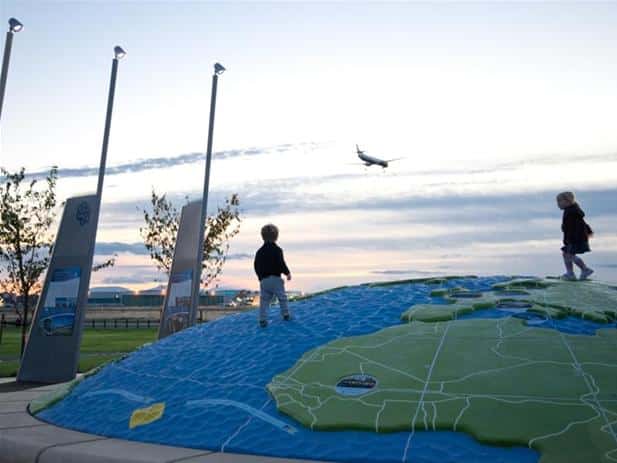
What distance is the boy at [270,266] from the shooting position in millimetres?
10602

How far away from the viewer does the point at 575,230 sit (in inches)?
486

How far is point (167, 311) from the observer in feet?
70.0

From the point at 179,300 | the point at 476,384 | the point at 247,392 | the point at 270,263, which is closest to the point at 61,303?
the point at 179,300

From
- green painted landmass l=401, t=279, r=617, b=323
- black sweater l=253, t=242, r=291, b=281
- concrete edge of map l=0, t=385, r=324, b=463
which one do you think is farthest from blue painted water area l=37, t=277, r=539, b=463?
black sweater l=253, t=242, r=291, b=281

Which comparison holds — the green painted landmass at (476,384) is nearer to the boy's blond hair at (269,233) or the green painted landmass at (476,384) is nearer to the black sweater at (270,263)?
the black sweater at (270,263)

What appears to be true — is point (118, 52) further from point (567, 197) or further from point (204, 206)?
point (567, 197)

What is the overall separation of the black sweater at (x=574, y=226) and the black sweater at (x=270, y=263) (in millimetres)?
5245

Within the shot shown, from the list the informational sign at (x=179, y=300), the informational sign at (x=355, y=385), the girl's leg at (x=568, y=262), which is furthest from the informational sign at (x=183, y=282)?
the informational sign at (x=355, y=385)

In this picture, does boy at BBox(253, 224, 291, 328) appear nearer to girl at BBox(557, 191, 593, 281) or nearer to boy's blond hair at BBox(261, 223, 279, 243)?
boy's blond hair at BBox(261, 223, 279, 243)

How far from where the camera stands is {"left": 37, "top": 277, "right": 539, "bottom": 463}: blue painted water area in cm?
716

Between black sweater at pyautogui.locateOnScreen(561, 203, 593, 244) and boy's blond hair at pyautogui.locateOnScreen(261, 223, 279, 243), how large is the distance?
5.35 m

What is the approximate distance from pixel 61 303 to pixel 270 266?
10.3 metres

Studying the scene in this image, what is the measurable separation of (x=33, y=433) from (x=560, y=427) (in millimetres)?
6614

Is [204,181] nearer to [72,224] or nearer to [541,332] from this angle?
[72,224]
